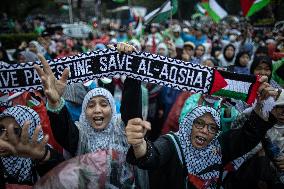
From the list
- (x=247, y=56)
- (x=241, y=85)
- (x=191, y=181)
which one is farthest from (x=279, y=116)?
(x=247, y=56)

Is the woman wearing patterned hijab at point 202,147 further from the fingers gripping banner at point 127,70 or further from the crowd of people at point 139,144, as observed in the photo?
the fingers gripping banner at point 127,70

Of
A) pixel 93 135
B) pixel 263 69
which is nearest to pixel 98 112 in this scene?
pixel 93 135

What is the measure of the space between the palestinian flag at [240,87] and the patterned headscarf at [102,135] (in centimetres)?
80

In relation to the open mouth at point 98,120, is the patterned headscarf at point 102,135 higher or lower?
lower

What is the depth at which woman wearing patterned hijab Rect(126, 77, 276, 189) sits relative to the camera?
248 centimetres

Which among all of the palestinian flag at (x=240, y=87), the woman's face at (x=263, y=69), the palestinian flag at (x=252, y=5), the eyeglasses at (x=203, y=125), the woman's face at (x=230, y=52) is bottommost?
the eyeglasses at (x=203, y=125)

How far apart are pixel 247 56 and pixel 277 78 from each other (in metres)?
1.38

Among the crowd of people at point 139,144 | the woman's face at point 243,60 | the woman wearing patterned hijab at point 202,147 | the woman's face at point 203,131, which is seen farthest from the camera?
the woman's face at point 243,60

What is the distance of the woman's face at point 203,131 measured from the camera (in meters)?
2.63

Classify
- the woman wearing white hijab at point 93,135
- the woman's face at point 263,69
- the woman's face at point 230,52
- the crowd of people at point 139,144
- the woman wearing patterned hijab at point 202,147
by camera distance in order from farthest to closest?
the woman's face at point 230,52, the woman's face at point 263,69, the woman wearing patterned hijab at point 202,147, the crowd of people at point 139,144, the woman wearing white hijab at point 93,135

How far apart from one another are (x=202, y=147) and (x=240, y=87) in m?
0.53

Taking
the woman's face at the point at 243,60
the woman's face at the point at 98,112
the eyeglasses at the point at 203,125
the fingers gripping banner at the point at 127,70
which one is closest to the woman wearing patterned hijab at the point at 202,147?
the eyeglasses at the point at 203,125

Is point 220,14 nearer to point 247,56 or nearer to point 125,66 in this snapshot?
point 247,56

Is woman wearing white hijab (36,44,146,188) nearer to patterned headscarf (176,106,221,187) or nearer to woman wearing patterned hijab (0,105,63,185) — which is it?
woman wearing patterned hijab (0,105,63,185)
